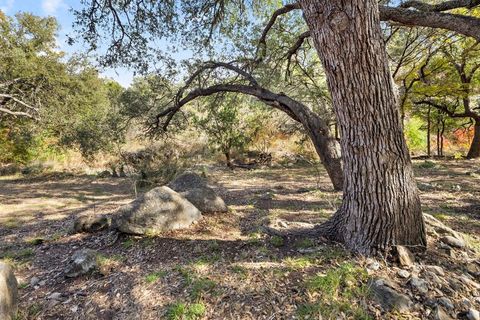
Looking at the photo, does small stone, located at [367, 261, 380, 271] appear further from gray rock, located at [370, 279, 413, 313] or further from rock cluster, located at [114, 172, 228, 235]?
rock cluster, located at [114, 172, 228, 235]

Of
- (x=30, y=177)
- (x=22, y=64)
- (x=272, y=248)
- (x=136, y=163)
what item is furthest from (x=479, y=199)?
(x=30, y=177)

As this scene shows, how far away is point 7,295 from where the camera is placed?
1.90 meters

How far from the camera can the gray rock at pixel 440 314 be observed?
5.19ft

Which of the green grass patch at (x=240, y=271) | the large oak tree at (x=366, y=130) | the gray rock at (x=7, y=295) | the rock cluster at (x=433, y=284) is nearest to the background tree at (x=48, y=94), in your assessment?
the gray rock at (x=7, y=295)

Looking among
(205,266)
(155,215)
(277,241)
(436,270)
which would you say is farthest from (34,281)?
(436,270)

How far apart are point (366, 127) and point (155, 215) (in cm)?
257

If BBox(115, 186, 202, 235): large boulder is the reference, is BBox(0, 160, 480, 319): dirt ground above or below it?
below

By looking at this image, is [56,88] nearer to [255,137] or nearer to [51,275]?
[255,137]

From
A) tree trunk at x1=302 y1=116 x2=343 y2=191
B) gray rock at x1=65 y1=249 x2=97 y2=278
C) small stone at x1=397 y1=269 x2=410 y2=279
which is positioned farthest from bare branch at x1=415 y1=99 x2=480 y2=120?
gray rock at x1=65 y1=249 x2=97 y2=278

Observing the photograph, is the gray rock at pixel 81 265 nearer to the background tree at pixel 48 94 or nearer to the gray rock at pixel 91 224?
the gray rock at pixel 91 224

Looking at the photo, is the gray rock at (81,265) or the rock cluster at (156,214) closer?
the gray rock at (81,265)

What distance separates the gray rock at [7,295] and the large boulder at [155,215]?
123cm

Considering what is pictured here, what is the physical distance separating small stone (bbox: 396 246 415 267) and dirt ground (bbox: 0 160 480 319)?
0.29m

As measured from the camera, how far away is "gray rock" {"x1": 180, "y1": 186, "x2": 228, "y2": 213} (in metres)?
3.93
